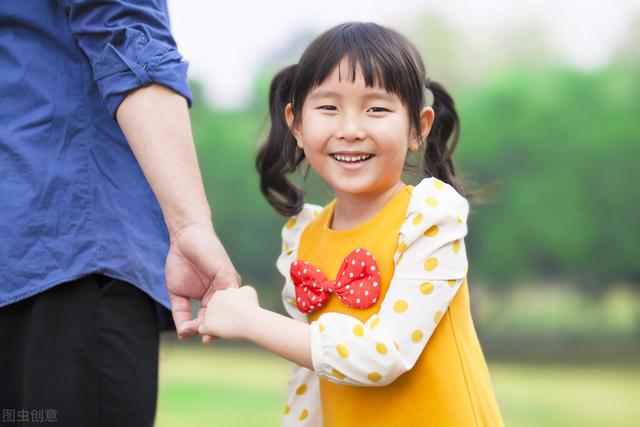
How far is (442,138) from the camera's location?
2.03m

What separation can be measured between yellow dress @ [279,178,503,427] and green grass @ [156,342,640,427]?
23.5 feet

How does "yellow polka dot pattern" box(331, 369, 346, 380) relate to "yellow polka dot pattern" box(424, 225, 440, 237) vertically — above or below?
below

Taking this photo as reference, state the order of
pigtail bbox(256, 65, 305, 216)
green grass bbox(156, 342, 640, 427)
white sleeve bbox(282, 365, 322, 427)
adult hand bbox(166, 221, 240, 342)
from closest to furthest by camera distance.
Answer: adult hand bbox(166, 221, 240, 342), white sleeve bbox(282, 365, 322, 427), pigtail bbox(256, 65, 305, 216), green grass bbox(156, 342, 640, 427)

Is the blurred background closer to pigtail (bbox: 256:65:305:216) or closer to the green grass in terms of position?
the green grass

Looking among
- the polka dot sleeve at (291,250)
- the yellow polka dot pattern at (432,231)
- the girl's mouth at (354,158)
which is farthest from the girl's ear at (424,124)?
the polka dot sleeve at (291,250)

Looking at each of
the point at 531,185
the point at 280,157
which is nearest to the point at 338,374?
the point at 280,157

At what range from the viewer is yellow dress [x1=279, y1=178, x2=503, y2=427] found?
1589 mm

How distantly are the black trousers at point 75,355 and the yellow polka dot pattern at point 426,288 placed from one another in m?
0.52

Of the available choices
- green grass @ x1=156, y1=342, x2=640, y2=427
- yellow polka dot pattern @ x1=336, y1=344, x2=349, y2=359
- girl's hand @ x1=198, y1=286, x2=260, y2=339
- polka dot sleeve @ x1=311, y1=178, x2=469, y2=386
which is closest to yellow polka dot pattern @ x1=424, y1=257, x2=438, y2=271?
polka dot sleeve @ x1=311, y1=178, x2=469, y2=386

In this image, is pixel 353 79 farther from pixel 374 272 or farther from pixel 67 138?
pixel 67 138

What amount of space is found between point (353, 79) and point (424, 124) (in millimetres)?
197

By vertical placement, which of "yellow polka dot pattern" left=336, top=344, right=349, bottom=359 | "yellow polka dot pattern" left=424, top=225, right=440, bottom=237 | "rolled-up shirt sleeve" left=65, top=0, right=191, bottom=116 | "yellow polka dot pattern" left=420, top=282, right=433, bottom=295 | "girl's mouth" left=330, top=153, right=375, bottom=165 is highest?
"rolled-up shirt sleeve" left=65, top=0, right=191, bottom=116

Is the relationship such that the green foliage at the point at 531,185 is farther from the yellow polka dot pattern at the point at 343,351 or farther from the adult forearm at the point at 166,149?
the yellow polka dot pattern at the point at 343,351

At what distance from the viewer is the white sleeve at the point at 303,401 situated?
1917 mm
